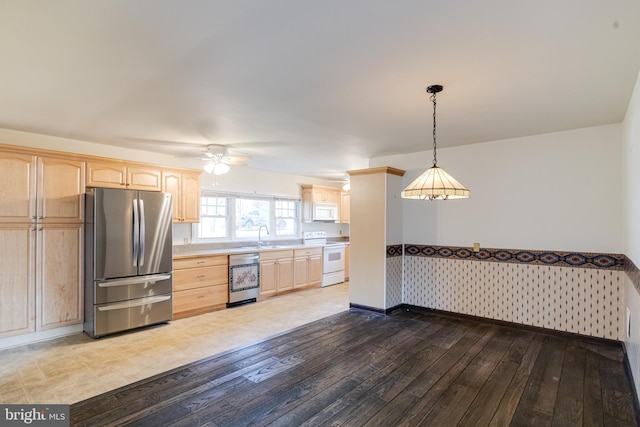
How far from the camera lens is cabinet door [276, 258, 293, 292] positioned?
6031 mm

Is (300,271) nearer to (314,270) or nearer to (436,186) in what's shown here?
(314,270)

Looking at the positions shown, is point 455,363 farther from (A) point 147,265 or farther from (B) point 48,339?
(B) point 48,339

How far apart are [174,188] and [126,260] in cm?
124

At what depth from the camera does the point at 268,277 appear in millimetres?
5824

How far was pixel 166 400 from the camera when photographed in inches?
101

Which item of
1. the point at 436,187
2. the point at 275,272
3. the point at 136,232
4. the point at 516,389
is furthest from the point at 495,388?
the point at 136,232

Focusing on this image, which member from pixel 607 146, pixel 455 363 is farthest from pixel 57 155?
pixel 607 146

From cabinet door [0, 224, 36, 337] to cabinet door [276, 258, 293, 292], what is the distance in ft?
11.1

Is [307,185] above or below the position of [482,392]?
above

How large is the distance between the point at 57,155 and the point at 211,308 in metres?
2.79

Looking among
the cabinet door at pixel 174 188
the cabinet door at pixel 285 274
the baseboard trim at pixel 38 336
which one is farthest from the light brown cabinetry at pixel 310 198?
the baseboard trim at pixel 38 336

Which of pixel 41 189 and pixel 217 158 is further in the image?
pixel 217 158

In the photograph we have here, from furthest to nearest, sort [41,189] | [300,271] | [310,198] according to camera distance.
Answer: [310,198] → [300,271] → [41,189]

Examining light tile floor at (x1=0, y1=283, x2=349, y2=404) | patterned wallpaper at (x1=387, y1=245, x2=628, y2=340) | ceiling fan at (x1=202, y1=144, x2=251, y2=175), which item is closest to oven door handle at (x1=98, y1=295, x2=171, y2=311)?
light tile floor at (x1=0, y1=283, x2=349, y2=404)
